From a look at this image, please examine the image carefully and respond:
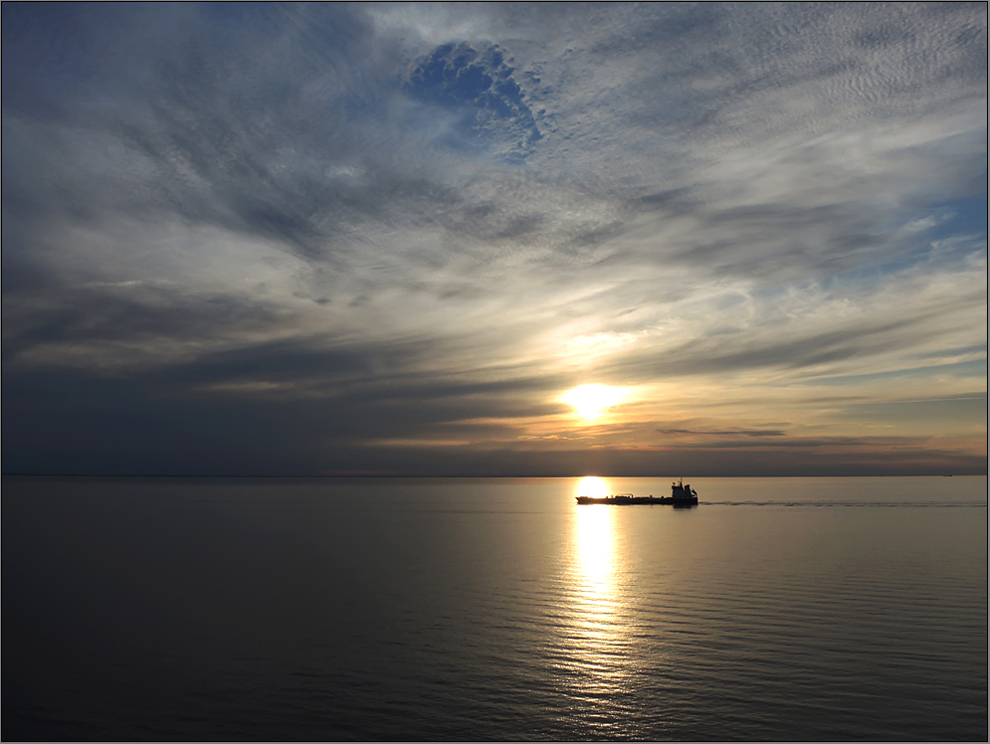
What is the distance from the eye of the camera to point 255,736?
28234mm

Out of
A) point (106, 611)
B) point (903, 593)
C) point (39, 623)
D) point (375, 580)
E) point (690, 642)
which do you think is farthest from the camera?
point (375, 580)

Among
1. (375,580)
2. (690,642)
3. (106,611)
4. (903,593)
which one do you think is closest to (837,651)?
(690,642)

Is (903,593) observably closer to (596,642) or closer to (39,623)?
(596,642)

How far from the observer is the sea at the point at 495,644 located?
29594 mm

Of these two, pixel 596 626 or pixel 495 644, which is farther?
pixel 596 626

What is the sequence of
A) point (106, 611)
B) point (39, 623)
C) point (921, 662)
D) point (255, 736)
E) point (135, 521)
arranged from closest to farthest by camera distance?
1. point (255, 736)
2. point (921, 662)
3. point (39, 623)
4. point (106, 611)
5. point (135, 521)

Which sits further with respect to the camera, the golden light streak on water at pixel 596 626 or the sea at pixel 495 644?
the golden light streak on water at pixel 596 626

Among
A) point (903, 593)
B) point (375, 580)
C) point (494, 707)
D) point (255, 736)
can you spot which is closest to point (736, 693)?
point (494, 707)

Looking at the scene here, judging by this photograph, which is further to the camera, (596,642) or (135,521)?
(135,521)

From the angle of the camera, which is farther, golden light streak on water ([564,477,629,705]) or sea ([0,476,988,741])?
golden light streak on water ([564,477,629,705])

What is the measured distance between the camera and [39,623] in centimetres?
Result: 4662

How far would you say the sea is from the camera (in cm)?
2959

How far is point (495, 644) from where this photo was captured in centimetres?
4100

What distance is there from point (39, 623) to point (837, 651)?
56425mm
